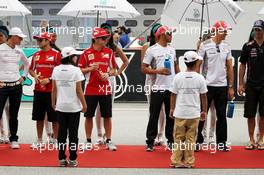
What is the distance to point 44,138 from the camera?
10.7m

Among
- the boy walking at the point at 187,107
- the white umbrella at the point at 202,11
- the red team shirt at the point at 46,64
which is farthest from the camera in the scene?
the white umbrella at the point at 202,11

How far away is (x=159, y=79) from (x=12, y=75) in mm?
2386

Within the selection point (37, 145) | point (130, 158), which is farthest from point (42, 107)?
point (130, 158)

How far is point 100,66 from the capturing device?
373 inches

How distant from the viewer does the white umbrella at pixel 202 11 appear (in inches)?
433

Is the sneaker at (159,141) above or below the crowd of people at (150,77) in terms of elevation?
below

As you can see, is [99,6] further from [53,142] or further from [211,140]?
[211,140]

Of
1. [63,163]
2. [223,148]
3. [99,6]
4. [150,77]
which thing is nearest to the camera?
[63,163]

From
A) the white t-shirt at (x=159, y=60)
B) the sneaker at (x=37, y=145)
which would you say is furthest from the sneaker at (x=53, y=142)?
the white t-shirt at (x=159, y=60)

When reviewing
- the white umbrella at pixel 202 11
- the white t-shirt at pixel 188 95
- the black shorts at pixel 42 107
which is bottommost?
the black shorts at pixel 42 107

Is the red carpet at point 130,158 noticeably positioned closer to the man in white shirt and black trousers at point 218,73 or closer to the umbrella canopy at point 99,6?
the man in white shirt and black trousers at point 218,73

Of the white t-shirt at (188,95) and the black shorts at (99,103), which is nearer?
the white t-shirt at (188,95)

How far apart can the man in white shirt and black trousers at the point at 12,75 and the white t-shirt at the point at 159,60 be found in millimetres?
2054

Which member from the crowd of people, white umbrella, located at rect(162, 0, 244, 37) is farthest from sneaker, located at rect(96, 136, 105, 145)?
white umbrella, located at rect(162, 0, 244, 37)
